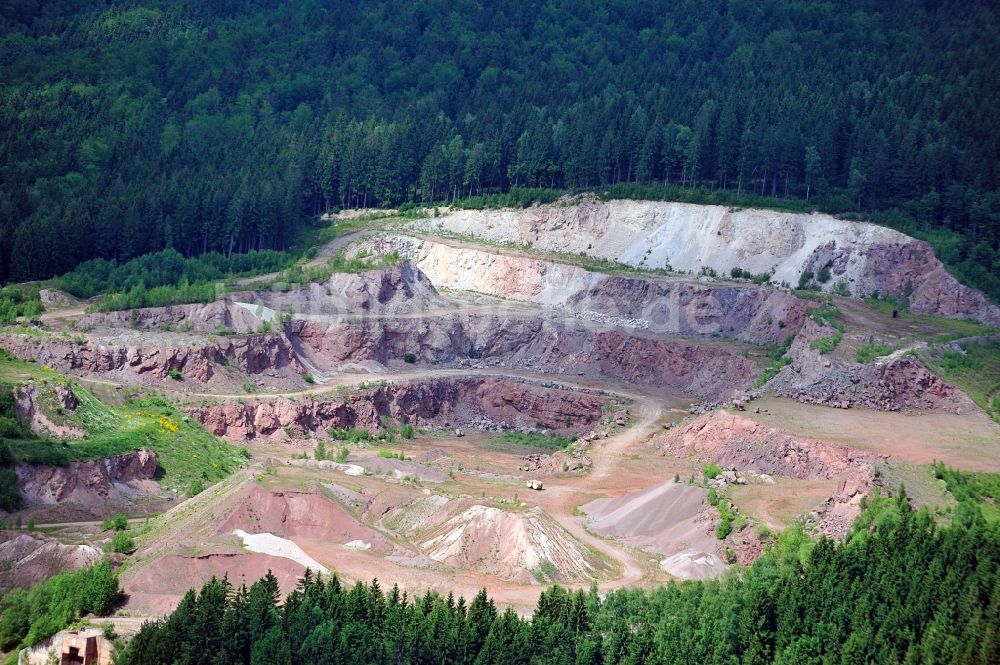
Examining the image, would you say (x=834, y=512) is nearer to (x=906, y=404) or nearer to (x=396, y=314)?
(x=906, y=404)

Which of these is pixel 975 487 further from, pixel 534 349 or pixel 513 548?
pixel 534 349

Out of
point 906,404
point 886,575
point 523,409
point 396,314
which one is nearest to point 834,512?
point 886,575

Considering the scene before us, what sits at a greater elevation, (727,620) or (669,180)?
(669,180)

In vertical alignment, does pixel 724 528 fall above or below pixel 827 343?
below

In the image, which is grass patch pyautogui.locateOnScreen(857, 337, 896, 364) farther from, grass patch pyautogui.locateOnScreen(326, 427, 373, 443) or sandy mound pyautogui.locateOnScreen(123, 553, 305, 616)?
sandy mound pyautogui.locateOnScreen(123, 553, 305, 616)

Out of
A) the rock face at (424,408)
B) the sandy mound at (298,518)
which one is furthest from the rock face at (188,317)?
the sandy mound at (298,518)

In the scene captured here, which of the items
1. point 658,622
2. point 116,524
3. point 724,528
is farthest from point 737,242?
point 658,622

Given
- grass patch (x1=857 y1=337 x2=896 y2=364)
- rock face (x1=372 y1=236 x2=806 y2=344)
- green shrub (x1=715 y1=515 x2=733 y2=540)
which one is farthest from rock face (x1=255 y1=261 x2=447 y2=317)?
green shrub (x1=715 y1=515 x2=733 y2=540)

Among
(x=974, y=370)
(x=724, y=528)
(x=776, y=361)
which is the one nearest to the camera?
(x=724, y=528)
